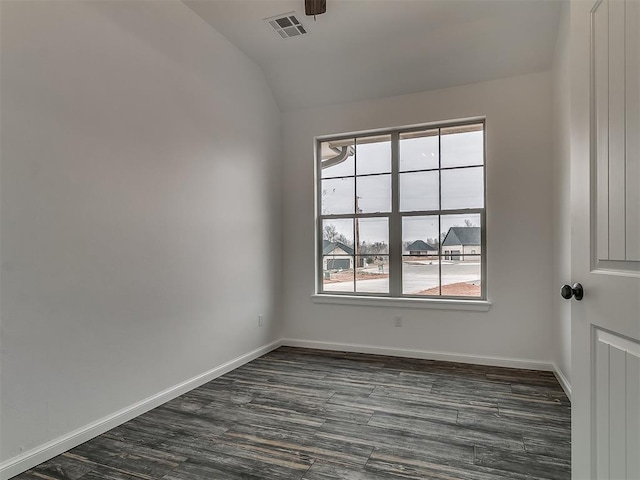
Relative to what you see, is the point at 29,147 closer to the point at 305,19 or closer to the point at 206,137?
the point at 206,137

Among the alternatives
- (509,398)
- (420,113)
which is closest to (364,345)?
(509,398)

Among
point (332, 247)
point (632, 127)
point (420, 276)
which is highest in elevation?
point (632, 127)

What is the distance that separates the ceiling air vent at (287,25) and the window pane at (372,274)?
7.62ft

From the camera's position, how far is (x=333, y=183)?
4484 millimetres

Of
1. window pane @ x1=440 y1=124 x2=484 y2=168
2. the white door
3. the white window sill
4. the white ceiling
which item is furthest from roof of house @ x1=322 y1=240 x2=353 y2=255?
the white door

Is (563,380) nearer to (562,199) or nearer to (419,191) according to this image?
(562,199)

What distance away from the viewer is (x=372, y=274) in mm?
4281

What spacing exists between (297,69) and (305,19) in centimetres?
75

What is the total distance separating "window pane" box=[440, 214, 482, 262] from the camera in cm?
389

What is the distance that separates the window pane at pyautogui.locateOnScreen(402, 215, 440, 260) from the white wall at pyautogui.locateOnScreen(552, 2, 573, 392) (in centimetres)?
107

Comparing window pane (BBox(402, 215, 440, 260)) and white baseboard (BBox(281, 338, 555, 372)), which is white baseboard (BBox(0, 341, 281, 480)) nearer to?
white baseboard (BBox(281, 338, 555, 372))

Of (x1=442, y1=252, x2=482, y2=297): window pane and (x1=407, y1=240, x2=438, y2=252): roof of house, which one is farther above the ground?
(x1=407, y1=240, x2=438, y2=252): roof of house

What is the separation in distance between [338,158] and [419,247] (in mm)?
1362

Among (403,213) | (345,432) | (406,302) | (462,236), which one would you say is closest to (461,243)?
(462,236)
